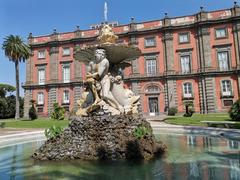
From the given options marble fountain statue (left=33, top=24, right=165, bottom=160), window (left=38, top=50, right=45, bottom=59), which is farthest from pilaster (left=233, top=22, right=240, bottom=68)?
window (left=38, top=50, right=45, bottom=59)

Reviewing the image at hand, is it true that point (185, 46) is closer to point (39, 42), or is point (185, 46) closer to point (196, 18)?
point (196, 18)

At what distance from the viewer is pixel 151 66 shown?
1452 inches

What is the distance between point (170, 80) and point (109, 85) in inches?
1093

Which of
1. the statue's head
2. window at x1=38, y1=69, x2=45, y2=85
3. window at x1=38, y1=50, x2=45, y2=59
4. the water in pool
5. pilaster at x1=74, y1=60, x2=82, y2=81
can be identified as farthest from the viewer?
window at x1=38, y1=50, x2=45, y2=59

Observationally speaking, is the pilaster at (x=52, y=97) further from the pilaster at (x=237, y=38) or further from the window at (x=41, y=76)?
the pilaster at (x=237, y=38)

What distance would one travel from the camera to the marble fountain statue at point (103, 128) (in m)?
6.55

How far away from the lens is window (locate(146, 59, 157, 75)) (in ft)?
120

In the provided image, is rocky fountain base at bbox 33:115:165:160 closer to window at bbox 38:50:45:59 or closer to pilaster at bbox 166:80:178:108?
pilaster at bbox 166:80:178:108

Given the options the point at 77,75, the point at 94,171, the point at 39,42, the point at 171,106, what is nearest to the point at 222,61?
the point at 171,106

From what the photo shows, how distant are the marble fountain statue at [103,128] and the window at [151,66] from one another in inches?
1106

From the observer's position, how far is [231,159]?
5.88 meters

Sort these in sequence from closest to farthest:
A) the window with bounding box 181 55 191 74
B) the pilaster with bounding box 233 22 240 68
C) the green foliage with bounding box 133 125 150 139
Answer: the green foliage with bounding box 133 125 150 139 → the pilaster with bounding box 233 22 240 68 → the window with bounding box 181 55 191 74

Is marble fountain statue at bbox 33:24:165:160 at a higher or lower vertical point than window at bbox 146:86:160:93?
lower

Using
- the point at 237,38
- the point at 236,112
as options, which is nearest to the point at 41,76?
the point at 237,38
